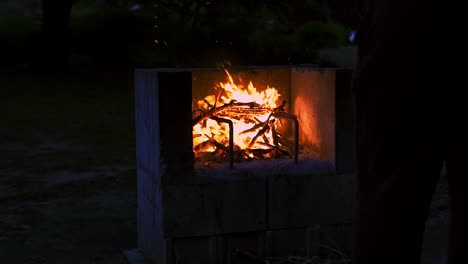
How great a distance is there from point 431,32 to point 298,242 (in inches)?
78.4

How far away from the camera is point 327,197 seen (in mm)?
3166

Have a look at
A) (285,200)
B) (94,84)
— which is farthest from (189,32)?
(285,200)

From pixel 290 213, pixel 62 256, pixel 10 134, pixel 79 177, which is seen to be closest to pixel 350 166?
pixel 290 213

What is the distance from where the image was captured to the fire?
3369 millimetres

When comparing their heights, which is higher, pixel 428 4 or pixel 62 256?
pixel 428 4

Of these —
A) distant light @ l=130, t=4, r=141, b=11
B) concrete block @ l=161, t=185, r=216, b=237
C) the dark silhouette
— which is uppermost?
distant light @ l=130, t=4, r=141, b=11

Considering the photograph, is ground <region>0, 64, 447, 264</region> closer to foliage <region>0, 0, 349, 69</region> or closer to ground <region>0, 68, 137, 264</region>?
ground <region>0, 68, 137, 264</region>

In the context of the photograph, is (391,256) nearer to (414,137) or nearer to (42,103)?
(414,137)

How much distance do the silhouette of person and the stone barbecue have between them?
5.13 ft

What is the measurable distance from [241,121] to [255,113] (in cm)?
8

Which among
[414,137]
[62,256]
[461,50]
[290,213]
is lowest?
[62,256]

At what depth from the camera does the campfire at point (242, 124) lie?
11.0ft

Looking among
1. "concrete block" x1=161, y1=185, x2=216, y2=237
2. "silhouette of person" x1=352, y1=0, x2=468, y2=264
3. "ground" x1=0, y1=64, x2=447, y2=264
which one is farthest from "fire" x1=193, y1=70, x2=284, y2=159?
"silhouette of person" x1=352, y1=0, x2=468, y2=264

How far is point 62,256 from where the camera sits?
3.50 meters
